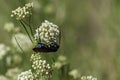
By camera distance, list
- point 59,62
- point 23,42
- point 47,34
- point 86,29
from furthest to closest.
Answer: point 86,29 < point 23,42 < point 59,62 < point 47,34

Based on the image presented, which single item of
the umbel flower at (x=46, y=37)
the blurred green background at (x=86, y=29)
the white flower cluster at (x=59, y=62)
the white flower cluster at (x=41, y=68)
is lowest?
the white flower cluster at (x=41, y=68)

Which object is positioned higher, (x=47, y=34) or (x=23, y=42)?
(x=23, y=42)

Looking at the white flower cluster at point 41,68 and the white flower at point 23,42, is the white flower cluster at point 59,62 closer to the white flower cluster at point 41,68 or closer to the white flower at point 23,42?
the white flower at point 23,42

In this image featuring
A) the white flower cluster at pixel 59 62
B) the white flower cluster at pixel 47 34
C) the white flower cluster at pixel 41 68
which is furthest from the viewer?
the white flower cluster at pixel 59 62

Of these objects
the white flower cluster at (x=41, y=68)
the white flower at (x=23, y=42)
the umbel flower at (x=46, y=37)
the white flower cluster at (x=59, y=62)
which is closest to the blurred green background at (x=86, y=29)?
the white flower at (x=23, y=42)

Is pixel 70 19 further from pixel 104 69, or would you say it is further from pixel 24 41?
pixel 24 41

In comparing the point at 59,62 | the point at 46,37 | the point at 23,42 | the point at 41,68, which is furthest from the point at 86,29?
the point at 41,68

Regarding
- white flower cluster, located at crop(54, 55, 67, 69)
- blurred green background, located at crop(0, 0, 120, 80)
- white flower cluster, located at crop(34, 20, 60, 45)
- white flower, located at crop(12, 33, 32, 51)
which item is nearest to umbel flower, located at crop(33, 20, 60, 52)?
white flower cluster, located at crop(34, 20, 60, 45)

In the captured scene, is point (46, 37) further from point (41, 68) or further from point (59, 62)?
point (59, 62)

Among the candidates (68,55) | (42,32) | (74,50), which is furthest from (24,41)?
(42,32)
